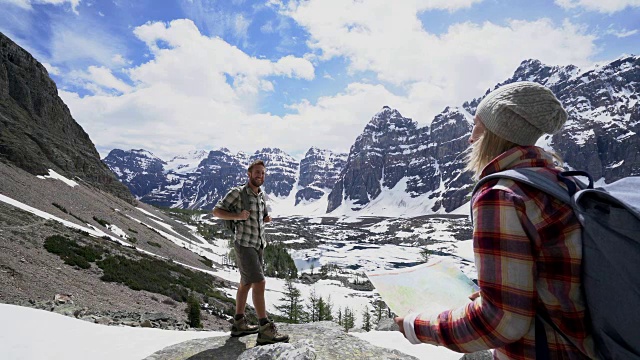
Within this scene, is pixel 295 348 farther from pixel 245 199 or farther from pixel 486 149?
pixel 486 149

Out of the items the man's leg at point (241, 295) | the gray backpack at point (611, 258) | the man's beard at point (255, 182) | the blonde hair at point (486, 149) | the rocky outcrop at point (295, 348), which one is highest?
the man's beard at point (255, 182)

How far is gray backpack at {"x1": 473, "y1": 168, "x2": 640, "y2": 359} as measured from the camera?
1.35m

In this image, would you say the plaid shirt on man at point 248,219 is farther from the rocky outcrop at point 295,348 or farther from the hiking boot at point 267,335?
the rocky outcrop at point 295,348

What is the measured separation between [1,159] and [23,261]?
145ft

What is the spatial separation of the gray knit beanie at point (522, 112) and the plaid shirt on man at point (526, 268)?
0.35 m

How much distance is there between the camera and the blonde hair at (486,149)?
2037mm

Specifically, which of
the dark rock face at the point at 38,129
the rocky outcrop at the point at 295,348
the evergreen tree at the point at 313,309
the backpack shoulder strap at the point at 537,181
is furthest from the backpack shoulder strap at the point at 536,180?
the dark rock face at the point at 38,129

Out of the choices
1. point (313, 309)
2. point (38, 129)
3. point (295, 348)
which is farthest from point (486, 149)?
point (38, 129)

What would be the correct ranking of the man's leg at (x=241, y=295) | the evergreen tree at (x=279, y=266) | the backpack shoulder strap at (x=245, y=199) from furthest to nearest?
the evergreen tree at (x=279, y=266)
the man's leg at (x=241, y=295)
the backpack shoulder strap at (x=245, y=199)

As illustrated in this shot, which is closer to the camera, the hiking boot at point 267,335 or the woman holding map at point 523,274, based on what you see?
the woman holding map at point 523,274

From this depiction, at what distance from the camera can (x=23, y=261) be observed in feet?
65.9

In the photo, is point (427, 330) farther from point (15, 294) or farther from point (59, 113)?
point (59, 113)

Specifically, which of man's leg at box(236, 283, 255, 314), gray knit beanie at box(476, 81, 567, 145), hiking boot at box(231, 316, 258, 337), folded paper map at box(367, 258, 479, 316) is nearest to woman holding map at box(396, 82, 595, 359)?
gray knit beanie at box(476, 81, 567, 145)

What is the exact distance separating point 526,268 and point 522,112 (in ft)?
2.94
